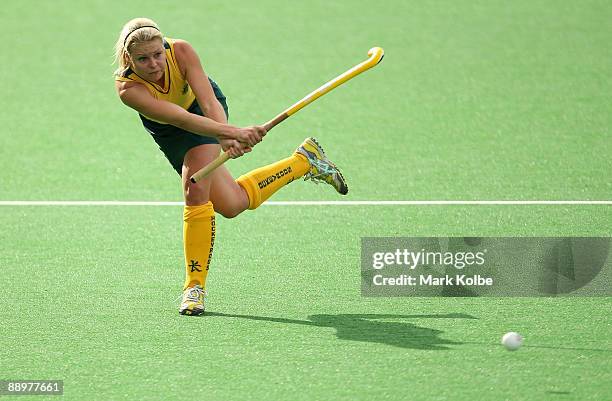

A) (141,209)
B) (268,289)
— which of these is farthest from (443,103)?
(268,289)

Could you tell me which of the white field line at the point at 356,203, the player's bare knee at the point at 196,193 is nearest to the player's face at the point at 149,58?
the player's bare knee at the point at 196,193

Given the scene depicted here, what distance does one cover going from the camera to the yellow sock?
17.3 feet

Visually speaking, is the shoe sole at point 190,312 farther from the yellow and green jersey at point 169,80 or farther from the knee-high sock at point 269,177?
the yellow and green jersey at point 169,80

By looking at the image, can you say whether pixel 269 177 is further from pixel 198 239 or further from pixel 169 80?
pixel 169 80

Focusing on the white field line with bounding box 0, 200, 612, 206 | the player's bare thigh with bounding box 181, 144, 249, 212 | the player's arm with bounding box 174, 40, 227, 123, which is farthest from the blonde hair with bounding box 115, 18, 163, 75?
the white field line with bounding box 0, 200, 612, 206

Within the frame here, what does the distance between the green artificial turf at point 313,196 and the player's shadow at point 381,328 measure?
0.01 meters

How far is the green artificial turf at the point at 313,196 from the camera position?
4.48 metres

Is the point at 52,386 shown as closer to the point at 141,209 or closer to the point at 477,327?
the point at 477,327

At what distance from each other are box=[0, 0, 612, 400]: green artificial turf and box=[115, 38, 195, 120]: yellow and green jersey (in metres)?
0.90

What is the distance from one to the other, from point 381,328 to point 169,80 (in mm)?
1427

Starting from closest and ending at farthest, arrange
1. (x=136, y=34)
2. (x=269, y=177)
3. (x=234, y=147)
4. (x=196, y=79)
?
(x=136, y=34) → (x=234, y=147) → (x=196, y=79) → (x=269, y=177)

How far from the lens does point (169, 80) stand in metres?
5.25

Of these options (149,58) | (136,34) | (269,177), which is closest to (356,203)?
(269,177)

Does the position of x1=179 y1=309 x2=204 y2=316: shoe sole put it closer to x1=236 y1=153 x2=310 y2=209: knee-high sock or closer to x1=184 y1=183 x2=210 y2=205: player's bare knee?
x1=184 y1=183 x2=210 y2=205: player's bare knee
